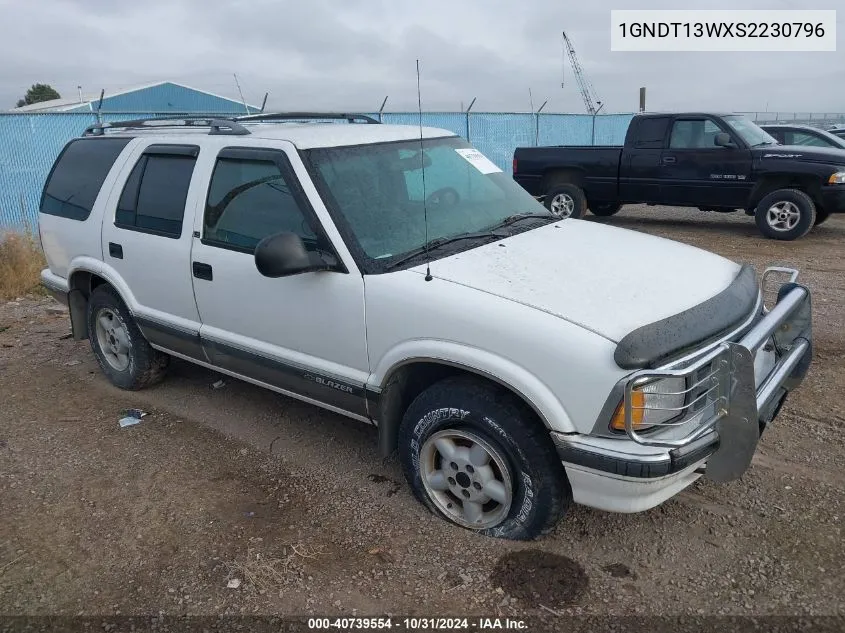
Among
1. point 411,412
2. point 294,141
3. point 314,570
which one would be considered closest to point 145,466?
point 314,570

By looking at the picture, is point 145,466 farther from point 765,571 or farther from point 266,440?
point 765,571

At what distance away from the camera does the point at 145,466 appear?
3.99 metres

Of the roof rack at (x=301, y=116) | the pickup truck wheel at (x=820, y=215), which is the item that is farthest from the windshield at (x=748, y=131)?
the roof rack at (x=301, y=116)

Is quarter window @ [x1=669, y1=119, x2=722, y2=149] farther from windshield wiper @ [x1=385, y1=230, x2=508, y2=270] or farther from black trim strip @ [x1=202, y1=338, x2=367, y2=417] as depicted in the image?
black trim strip @ [x1=202, y1=338, x2=367, y2=417]

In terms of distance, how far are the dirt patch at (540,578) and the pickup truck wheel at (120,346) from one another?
3.02 metres

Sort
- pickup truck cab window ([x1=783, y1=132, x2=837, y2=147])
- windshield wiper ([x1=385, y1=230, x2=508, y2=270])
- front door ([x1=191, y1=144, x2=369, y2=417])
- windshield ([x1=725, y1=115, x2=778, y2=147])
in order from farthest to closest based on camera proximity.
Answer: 1. pickup truck cab window ([x1=783, y1=132, x2=837, y2=147])
2. windshield ([x1=725, y1=115, x2=778, y2=147])
3. front door ([x1=191, y1=144, x2=369, y2=417])
4. windshield wiper ([x1=385, y1=230, x2=508, y2=270])

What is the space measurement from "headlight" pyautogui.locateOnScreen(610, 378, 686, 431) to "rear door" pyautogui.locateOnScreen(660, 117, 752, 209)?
8.71m

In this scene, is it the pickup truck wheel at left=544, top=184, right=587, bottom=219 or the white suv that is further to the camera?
the pickup truck wheel at left=544, top=184, right=587, bottom=219

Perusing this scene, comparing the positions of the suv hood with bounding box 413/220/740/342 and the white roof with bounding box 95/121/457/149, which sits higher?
the white roof with bounding box 95/121/457/149

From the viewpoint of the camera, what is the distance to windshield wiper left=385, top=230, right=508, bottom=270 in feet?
10.5

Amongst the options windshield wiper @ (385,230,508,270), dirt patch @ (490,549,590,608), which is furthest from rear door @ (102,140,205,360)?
dirt patch @ (490,549,590,608)

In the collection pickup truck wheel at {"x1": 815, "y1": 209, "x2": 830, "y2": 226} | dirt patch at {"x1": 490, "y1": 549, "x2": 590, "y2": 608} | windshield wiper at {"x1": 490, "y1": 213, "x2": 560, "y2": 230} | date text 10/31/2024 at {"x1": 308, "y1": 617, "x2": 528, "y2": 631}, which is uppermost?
windshield wiper at {"x1": 490, "y1": 213, "x2": 560, "y2": 230}

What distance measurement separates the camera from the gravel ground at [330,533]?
2.80 m

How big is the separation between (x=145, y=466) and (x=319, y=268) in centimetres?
174
